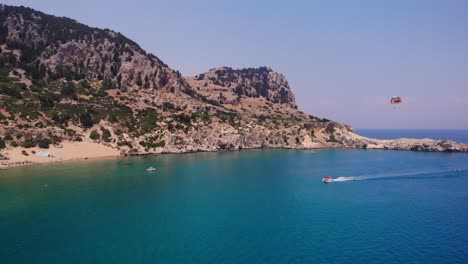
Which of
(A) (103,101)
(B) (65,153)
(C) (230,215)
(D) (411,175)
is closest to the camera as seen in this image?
(C) (230,215)

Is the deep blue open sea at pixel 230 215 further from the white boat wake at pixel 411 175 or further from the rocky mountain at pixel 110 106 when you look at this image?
the rocky mountain at pixel 110 106

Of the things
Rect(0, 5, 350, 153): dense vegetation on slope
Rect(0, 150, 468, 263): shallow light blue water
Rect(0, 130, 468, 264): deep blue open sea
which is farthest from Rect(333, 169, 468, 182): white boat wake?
Rect(0, 5, 350, 153): dense vegetation on slope

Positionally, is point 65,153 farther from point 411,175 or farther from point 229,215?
point 411,175

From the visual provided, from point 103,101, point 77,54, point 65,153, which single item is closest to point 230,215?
point 65,153

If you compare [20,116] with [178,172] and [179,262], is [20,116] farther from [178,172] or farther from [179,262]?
[179,262]

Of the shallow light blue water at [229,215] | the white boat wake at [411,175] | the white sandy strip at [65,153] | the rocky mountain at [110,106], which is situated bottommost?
the shallow light blue water at [229,215]

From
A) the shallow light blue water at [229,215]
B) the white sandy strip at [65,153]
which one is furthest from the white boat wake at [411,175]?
the white sandy strip at [65,153]
